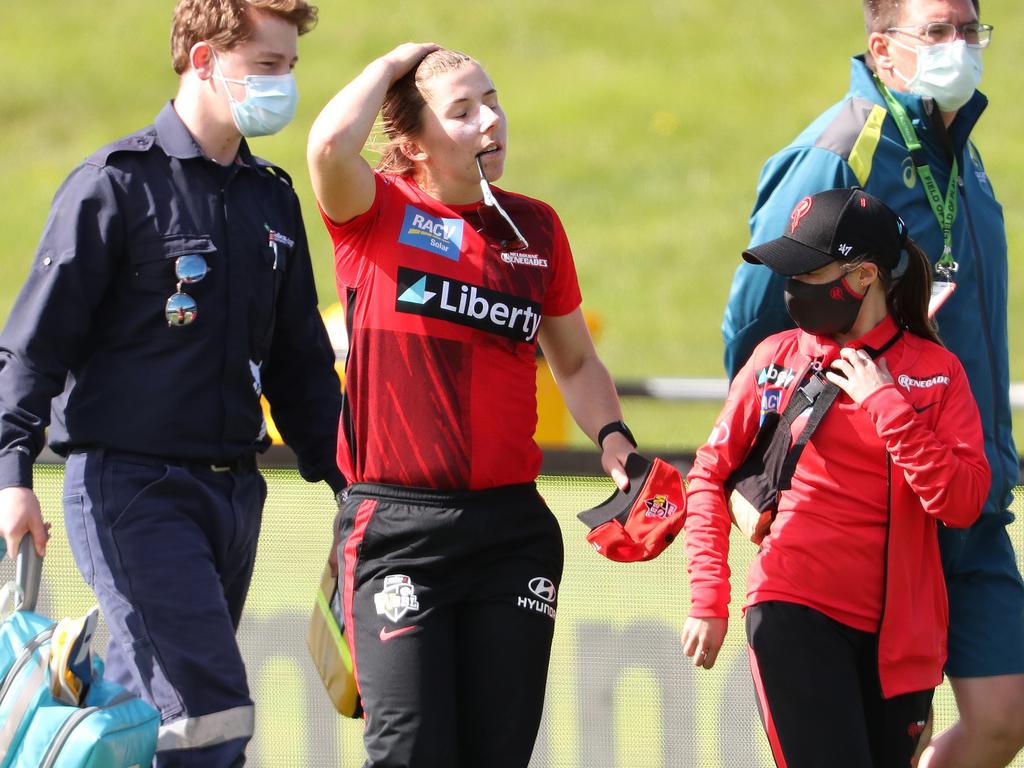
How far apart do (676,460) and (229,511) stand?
1.58 m

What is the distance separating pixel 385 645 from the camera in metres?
4.12

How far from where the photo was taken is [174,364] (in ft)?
14.6

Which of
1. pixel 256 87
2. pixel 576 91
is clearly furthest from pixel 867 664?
pixel 576 91

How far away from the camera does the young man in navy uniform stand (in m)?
4.30

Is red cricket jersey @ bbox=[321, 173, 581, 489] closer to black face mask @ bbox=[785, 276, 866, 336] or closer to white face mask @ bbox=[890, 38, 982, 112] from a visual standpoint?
black face mask @ bbox=[785, 276, 866, 336]

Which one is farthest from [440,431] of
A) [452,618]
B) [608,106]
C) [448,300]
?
[608,106]

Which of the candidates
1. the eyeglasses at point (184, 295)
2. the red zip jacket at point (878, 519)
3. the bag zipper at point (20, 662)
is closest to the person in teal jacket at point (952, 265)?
the red zip jacket at point (878, 519)

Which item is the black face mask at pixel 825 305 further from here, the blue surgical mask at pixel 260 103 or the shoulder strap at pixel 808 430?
the blue surgical mask at pixel 260 103

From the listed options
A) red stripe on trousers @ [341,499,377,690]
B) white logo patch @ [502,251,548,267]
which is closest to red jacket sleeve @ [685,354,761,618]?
white logo patch @ [502,251,548,267]

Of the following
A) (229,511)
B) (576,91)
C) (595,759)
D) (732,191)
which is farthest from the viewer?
(576,91)

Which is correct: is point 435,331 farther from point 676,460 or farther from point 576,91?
point 576,91

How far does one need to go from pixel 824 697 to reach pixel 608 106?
1939cm

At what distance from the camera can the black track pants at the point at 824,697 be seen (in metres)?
4.16

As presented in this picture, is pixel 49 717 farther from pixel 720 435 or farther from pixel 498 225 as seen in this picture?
pixel 720 435
